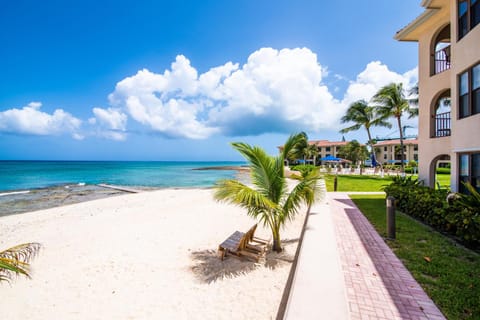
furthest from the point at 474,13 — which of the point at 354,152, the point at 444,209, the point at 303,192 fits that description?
the point at 354,152

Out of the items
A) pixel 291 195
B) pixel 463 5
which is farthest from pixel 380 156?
pixel 291 195

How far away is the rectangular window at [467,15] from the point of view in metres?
7.16

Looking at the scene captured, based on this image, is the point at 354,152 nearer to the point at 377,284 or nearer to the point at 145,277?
the point at 377,284

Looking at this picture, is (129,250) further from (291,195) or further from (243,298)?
(291,195)

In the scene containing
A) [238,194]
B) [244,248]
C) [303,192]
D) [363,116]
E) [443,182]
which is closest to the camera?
[238,194]

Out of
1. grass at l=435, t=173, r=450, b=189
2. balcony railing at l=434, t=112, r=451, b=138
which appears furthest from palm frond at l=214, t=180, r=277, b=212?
grass at l=435, t=173, r=450, b=189

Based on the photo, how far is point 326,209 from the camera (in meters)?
9.27

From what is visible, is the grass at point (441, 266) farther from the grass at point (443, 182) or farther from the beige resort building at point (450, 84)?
the grass at point (443, 182)

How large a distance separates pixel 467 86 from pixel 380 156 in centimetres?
7433

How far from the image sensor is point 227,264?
5879 mm

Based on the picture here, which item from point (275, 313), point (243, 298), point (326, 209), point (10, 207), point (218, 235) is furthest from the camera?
point (10, 207)

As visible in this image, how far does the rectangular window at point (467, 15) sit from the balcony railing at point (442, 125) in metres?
4.01

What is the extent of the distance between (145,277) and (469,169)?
34.3 ft

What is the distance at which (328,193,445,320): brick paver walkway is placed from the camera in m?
3.24
